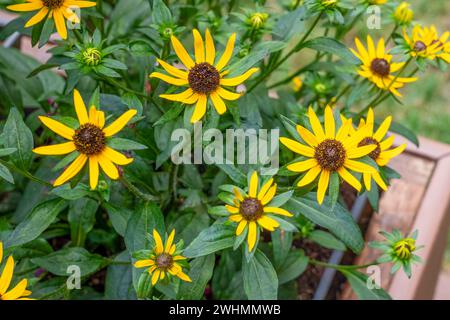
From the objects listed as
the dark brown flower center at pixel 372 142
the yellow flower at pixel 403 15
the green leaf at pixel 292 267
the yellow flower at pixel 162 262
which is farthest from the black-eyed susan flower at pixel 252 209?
the yellow flower at pixel 403 15

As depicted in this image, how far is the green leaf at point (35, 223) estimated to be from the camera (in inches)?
38.7

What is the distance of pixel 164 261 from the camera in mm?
896

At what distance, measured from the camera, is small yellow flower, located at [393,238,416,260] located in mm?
1031

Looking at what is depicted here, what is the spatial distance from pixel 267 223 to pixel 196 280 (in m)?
0.25

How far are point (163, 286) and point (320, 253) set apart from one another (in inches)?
25.1

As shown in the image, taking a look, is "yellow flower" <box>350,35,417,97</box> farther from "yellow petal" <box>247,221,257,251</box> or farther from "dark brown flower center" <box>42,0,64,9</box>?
"dark brown flower center" <box>42,0,64,9</box>

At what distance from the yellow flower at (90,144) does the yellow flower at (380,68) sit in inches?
21.5

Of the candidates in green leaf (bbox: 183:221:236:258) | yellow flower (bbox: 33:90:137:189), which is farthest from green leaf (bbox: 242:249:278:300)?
yellow flower (bbox: 33:90:137:189)

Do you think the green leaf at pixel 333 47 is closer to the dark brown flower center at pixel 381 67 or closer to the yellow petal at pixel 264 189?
the dark brown flower center at pixel 381 67

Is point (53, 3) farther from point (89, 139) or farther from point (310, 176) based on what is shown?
point (310, 176)

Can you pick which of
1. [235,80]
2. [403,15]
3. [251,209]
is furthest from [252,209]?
[403,15]

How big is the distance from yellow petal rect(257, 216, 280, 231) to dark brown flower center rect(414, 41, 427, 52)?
0.49 meters
